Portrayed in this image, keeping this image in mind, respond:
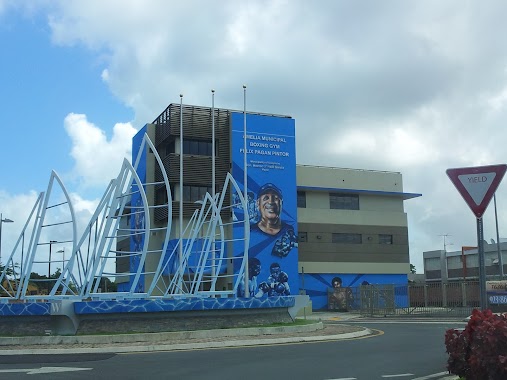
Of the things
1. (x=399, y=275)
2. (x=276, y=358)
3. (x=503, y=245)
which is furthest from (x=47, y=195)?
(x=503, y=245)

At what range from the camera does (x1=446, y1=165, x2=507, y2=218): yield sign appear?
28.5 feet

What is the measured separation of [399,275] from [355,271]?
5080 millimetres

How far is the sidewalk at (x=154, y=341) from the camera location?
18.1 m

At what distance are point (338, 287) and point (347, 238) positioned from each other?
18.1 ft

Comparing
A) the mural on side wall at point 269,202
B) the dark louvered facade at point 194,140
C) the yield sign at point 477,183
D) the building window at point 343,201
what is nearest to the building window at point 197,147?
the dark louvered facade at point 194,140

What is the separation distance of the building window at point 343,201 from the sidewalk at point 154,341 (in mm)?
36280

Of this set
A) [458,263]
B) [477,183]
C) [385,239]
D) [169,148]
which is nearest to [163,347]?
[477,183]

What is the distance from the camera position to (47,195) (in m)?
25.5

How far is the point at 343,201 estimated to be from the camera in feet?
192

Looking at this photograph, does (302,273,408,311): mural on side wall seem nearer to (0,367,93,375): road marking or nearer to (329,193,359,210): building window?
(329,193,359,210): building window

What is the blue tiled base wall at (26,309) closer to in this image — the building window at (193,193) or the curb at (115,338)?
the curb at (115,338)

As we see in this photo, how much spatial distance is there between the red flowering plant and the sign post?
44 cm

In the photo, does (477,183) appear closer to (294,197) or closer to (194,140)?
(294,197)

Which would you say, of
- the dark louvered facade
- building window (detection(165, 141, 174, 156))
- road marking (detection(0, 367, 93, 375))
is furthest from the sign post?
building window (detection(165, 141, 174, 156))
